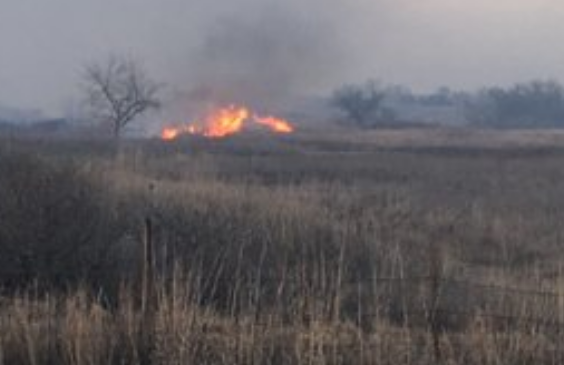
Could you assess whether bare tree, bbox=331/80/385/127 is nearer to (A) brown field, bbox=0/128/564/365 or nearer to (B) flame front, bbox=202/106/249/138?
(B) flame front, bbox=202/106/249/138

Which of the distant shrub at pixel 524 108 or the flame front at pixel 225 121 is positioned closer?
the flame front at pixel 225 121

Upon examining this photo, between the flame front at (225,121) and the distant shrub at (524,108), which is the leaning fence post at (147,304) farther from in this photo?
the distant shrub at (524,108)

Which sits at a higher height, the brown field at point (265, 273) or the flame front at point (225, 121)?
the flame front at point (225, 121)

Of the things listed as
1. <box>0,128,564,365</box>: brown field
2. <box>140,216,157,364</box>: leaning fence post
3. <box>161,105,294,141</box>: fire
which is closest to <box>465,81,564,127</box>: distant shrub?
<box>161,105,294,141</box>: fire

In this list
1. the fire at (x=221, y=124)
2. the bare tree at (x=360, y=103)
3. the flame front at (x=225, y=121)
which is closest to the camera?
the fire at (x=221, y=124)

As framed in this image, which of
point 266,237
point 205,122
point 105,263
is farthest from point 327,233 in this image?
point 205,122

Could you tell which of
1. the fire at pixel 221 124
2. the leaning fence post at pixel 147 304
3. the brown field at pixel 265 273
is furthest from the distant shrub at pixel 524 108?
the leaning fence post at pixel 147 304

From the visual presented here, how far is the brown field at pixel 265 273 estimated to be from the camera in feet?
35.4

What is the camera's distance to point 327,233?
2039cm

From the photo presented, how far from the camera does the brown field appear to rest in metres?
10.8

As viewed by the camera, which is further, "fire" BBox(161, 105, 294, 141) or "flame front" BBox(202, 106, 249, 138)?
"flame front" BBox(202, 106, 249, 138)

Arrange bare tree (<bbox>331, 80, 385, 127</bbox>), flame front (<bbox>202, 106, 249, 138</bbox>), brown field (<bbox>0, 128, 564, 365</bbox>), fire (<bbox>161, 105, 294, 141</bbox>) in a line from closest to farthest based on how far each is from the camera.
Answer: brown field (<bbox>0, 128, 564, 365</bbox>) → fire (<bbox>161, 105, 294, 141</bbox>) → flame front (<bbox>202, 106, 249, 138</bbox>) → bare tree (<bbox>331, 80, 385, 127</bbox>)

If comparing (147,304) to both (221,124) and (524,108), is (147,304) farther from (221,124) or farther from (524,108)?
(524,108)

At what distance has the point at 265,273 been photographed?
16.9 m
